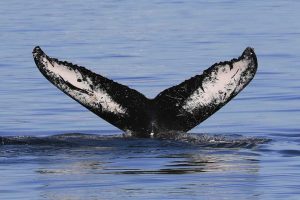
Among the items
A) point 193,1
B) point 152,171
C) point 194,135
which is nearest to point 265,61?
point 194,135

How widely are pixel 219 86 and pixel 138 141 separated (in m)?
0.94

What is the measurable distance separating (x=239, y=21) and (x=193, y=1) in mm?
11516

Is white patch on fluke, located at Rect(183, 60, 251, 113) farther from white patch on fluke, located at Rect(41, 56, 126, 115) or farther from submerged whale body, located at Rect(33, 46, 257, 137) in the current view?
white patch on fluke, located at Rect(41, 56, 126, 115)

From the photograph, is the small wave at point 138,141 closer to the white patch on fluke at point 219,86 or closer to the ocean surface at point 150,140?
the ocean surface at point 150,140

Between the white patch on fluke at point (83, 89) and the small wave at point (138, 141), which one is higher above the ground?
the white patch on fluke at point (83, 89)

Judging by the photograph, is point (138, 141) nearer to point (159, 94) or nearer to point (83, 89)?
point (159, 94)

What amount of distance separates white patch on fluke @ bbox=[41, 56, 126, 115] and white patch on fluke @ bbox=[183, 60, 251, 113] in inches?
27.9

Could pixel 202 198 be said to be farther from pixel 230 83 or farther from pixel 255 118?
pixel 255 118

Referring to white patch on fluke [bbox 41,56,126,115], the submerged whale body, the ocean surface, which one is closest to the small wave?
the ocean surface

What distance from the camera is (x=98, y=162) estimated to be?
13148mm

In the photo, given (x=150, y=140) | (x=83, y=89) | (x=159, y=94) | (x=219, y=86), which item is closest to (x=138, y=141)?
(x=150, y=140)

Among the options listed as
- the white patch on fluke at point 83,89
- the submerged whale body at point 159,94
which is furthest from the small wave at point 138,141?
the white patch on fluke at point 83,89

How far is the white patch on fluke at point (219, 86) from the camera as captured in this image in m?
13.5

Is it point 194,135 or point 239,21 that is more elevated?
point 239,21
